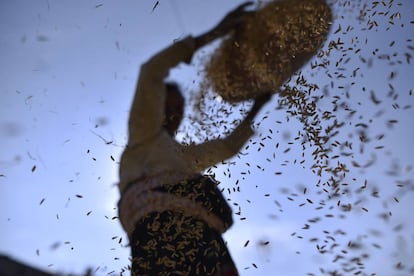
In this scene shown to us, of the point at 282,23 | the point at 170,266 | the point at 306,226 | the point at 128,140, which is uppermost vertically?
the point at 282,23

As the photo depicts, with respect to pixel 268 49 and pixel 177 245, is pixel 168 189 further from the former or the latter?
pixel 268 49

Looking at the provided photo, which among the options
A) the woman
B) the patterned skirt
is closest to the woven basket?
the woman

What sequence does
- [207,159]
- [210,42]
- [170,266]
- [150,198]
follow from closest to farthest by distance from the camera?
[170,266] → [150,198] → [207,159] → [210,42]

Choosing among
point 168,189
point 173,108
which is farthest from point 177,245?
point 173,108

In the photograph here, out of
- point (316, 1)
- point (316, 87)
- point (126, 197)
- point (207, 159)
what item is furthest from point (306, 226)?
point (316, 1)

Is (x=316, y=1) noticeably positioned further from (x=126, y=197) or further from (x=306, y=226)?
(x=126, y=197)

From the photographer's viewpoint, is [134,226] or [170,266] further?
[134,226]

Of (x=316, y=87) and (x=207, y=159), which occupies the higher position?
(x=316, y=87)

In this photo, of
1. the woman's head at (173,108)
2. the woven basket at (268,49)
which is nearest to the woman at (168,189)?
the woman's head at (173,108)
